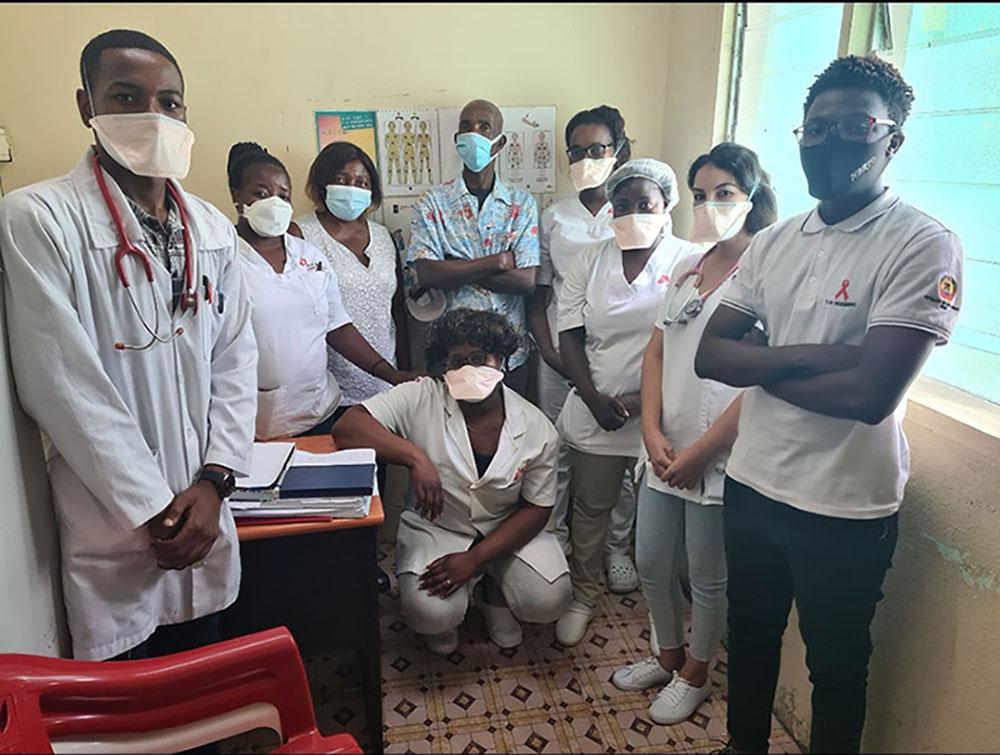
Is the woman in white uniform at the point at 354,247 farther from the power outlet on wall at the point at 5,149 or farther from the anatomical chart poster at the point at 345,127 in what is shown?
the power outlet on wall at the point at 5,149

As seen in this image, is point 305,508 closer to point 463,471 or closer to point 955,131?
point 463,471

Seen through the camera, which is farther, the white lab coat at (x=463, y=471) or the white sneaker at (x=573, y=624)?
the white sneaker at (x=573, y=624)

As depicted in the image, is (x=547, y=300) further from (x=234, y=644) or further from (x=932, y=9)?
(x=234, y=644)

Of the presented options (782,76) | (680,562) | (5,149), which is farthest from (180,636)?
(782,76)

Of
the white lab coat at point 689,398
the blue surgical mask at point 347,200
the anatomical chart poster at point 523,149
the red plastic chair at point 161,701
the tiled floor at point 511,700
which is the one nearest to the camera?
the red plastic chair at point 161,701

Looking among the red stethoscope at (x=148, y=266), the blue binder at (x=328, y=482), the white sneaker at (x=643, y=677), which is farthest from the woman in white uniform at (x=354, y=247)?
the white sneaker at (x=643, y=677)

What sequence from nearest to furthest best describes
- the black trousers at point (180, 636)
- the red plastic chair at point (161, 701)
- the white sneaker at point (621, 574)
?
the red plastic chair at point (161, 701)
the black trousers at point (180, 636)
the white sneaker at point (621, 574)

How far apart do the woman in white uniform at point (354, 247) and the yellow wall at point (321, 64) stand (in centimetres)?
34

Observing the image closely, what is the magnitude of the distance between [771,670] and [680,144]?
6.22 ft

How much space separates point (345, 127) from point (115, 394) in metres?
1.65

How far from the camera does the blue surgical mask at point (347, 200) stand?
6.86 feet

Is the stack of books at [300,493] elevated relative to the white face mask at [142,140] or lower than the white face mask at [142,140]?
lower

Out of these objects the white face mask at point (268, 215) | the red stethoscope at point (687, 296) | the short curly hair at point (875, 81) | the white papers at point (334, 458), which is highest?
the short curly hair at point (875, 81)

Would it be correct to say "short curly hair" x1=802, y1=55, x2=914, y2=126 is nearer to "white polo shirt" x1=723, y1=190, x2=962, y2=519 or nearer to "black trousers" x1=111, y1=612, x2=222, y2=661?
"white polo shirt" x1=723, y1=190, x2=962, y2=519
